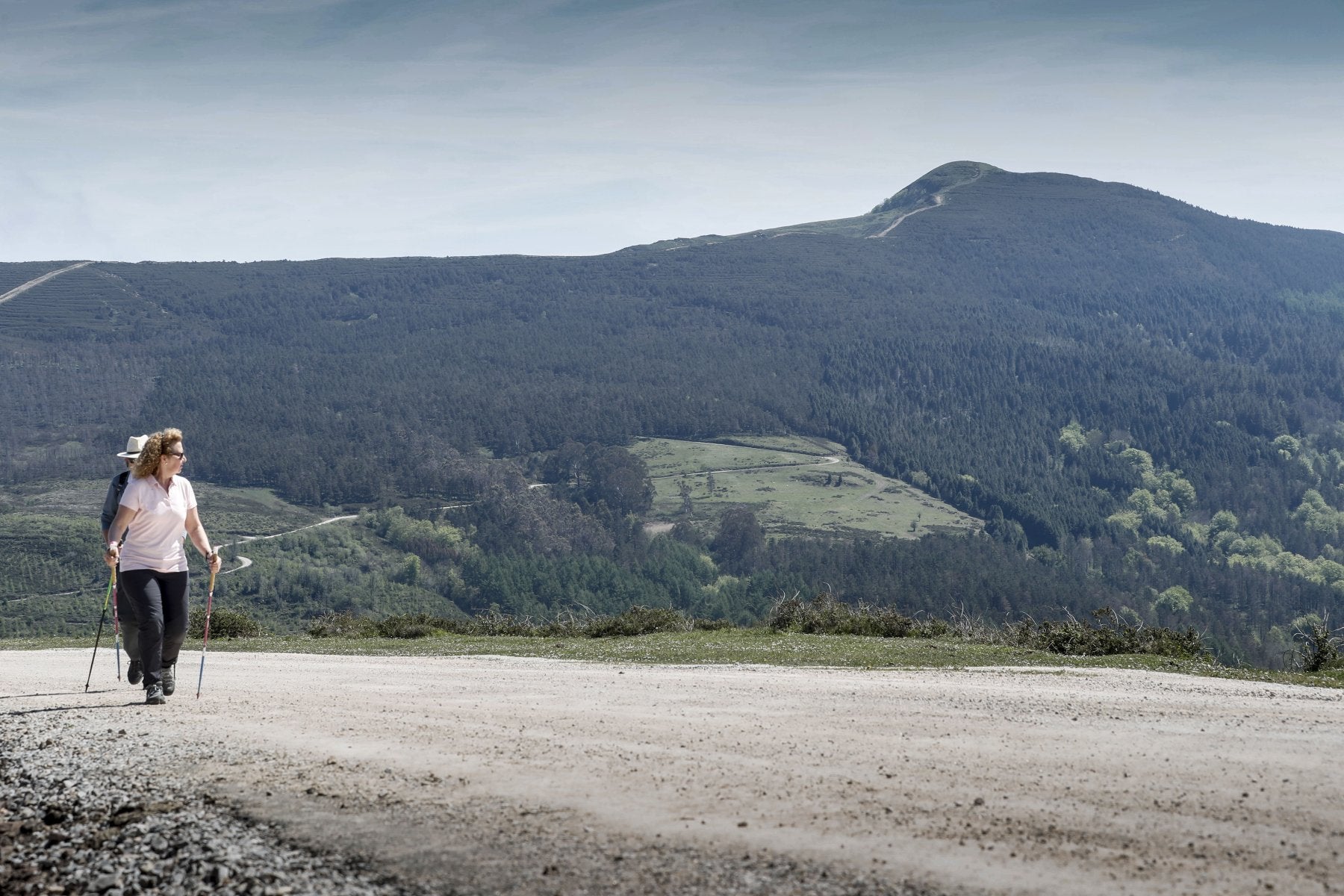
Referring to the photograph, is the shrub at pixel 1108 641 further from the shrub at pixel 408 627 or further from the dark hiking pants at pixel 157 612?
the shrub at pixel 408 627

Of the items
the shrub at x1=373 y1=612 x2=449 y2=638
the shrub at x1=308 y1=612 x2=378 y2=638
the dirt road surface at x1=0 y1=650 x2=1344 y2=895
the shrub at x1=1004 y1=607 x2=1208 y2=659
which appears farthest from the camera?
the shrub at x1=308 y1=612 x2=378 y2=638

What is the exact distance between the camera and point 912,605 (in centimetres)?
10369

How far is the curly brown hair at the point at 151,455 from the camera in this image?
1313cm

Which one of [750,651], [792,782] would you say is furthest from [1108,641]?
[792,782]

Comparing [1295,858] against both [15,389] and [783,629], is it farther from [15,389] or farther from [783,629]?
[15,389]

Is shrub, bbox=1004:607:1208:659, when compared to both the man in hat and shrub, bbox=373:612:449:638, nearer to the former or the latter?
shrub, bbox=373:612:449:638

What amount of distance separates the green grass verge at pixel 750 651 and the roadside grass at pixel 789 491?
107791 millimetres

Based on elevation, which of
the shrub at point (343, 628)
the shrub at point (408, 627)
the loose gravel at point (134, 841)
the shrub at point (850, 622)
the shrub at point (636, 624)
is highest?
the loose gravel at point (134, 841)

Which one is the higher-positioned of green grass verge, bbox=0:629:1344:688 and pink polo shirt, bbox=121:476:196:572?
pink polo shirt, bbox=121:476:196:572

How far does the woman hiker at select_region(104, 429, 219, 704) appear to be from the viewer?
517 inches

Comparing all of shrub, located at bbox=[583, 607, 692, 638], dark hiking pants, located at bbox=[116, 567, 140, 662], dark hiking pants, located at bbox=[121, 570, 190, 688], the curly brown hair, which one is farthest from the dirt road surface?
shrub, located at bbox=[583, 607, 692, 638]

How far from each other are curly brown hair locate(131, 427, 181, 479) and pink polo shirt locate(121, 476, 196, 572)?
0.08 meters

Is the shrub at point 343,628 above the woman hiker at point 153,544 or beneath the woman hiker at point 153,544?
beneath

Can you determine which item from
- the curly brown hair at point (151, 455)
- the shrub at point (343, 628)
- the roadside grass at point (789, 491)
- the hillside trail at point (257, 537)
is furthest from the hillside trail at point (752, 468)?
the curly brown hair at point (151, 455)
